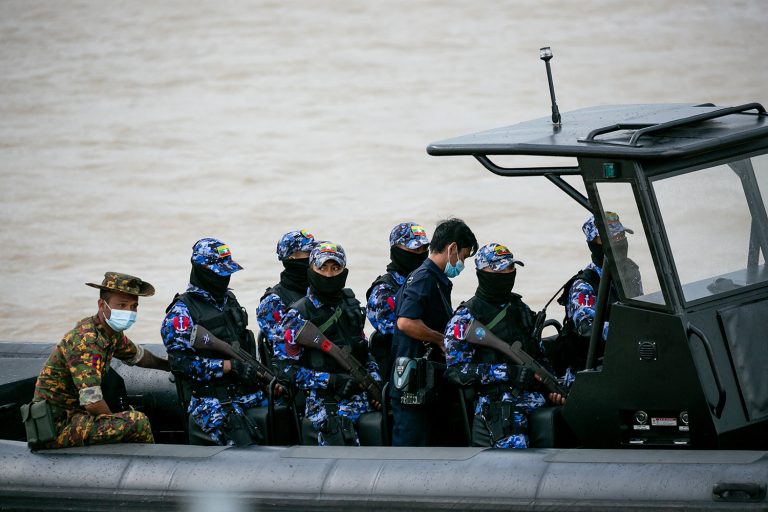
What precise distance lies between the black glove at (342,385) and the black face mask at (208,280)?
2.58ft

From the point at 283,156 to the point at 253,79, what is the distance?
4520mm

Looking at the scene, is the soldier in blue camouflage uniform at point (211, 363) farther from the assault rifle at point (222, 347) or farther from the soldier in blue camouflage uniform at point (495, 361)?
the soldier in blue camouflage uniform at point (495, 361)

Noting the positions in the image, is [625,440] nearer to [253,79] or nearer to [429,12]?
[253,79]

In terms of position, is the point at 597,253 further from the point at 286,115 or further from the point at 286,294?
the point at 286,115

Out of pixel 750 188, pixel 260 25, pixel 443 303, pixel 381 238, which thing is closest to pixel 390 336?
pixel 443 303

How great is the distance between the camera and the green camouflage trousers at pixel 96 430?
23.0ft

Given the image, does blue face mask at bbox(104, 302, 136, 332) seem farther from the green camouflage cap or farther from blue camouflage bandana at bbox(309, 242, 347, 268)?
blue camouflage bandana at bbox(309, 242, 347, 268)

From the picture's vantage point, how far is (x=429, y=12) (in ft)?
98.1

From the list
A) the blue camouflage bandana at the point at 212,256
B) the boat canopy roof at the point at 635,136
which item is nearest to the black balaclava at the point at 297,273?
the blue camouflage bandana at the point at 212,256

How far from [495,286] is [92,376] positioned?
2.04 meters

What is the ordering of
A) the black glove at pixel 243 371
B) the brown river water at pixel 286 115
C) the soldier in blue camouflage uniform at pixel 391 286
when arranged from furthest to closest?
the brown river water at pixel 286 115 → the soldier in blue camouflage uniform at pixel 391 286 → the black glove at pixel 243 371

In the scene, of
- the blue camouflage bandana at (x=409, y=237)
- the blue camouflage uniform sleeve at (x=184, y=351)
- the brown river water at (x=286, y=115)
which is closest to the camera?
the blue camouflage uniform sleeve at (x=184, y=351)

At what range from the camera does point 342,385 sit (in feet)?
23.8

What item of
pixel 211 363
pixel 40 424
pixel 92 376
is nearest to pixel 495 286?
pixel 211 363
